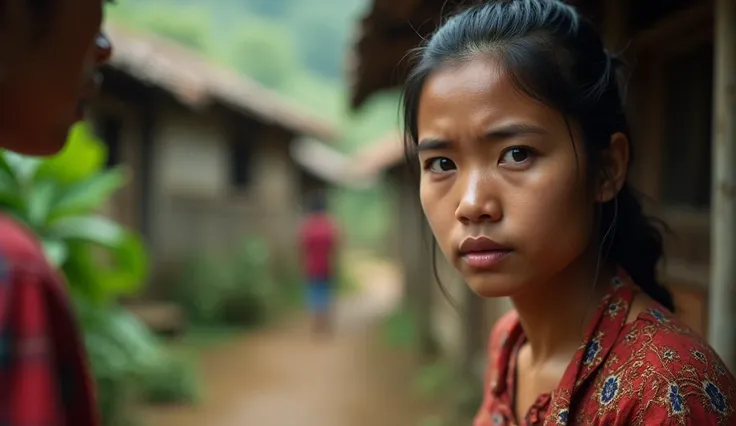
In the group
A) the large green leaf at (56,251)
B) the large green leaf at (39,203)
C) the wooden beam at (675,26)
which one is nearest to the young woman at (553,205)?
the wooden beam at (675,26)

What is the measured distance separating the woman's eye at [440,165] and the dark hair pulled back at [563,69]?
0.13 metres

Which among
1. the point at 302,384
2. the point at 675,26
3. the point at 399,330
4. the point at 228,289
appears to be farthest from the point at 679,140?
the point at 228,289

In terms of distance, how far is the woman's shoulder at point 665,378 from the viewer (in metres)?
1.01

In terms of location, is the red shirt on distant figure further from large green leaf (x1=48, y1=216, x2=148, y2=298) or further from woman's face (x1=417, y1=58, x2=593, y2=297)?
woman's face (x1=417, y1=58, x2=593, y2=297)

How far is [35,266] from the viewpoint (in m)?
0.78

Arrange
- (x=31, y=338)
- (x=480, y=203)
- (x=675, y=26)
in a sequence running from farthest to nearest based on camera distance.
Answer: (x=675, y=26)
(x=480, y=203)
(x=31, y=338)

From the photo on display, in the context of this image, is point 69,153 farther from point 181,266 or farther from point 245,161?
point 245,161

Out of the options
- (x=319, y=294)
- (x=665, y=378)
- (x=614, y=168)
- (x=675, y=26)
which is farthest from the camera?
(x=319, y=294)

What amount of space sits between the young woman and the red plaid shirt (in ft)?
2.19

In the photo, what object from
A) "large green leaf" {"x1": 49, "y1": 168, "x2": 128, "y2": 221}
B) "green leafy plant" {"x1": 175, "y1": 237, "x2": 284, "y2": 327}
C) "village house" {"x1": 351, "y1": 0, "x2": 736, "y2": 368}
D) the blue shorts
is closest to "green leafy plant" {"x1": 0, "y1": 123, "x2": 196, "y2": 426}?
"large green leaf" {"x1": 49, "y1": 168, "x2": 128, "y2": 221}

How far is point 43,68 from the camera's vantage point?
870 millimetres

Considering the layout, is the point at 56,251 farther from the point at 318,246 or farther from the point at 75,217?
the point at 318,246

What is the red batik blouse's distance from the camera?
1.01m

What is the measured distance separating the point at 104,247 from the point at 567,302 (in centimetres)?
363
